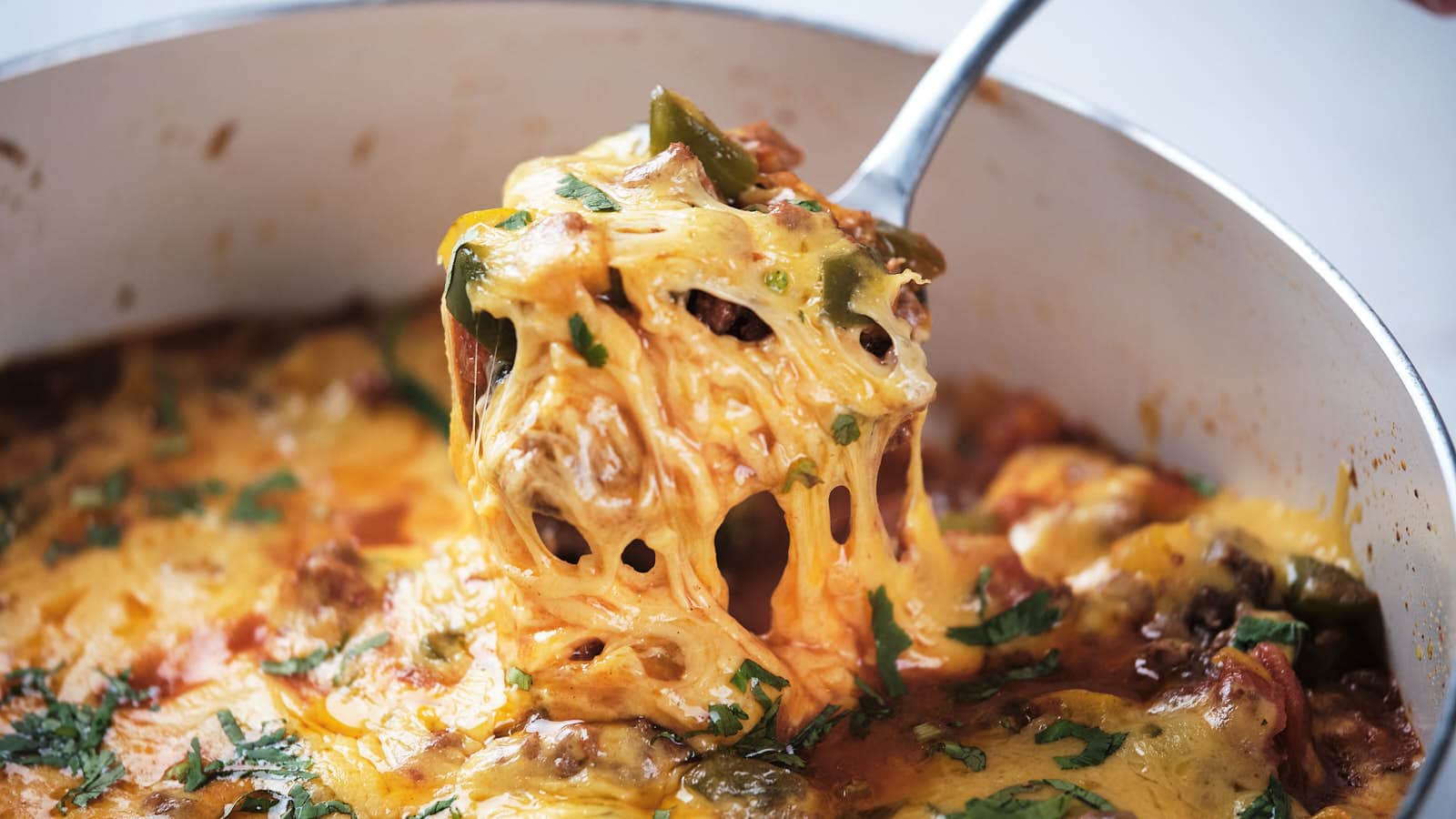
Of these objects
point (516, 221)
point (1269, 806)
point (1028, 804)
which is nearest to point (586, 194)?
point (516, 221)

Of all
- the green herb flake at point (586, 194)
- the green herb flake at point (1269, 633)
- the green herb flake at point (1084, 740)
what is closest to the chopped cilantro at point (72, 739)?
the green herb flake at point (586, 194)

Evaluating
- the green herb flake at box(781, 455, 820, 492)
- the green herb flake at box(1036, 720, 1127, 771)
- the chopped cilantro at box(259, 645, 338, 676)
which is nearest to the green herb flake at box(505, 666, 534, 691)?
the chopped cilantro at box(259, 645, 338, 676)

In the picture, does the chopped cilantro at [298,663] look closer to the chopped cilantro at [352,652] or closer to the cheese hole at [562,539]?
the chopped cilantro at [352,652]

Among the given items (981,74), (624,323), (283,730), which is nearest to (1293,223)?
(981,74)

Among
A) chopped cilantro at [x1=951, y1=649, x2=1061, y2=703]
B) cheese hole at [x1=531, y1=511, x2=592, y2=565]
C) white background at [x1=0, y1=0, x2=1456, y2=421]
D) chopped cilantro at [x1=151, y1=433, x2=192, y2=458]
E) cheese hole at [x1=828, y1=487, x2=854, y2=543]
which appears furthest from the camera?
chopped cilantro at [x1=151, y1=433, x2=192, y2=458]

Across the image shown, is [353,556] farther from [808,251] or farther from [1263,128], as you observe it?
[1263,128]

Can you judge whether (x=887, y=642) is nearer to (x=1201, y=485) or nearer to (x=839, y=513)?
(x=839, y=513)

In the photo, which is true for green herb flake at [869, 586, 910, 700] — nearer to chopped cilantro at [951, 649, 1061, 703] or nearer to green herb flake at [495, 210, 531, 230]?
chopped cilantro at [951, 649, 1061, 703]
